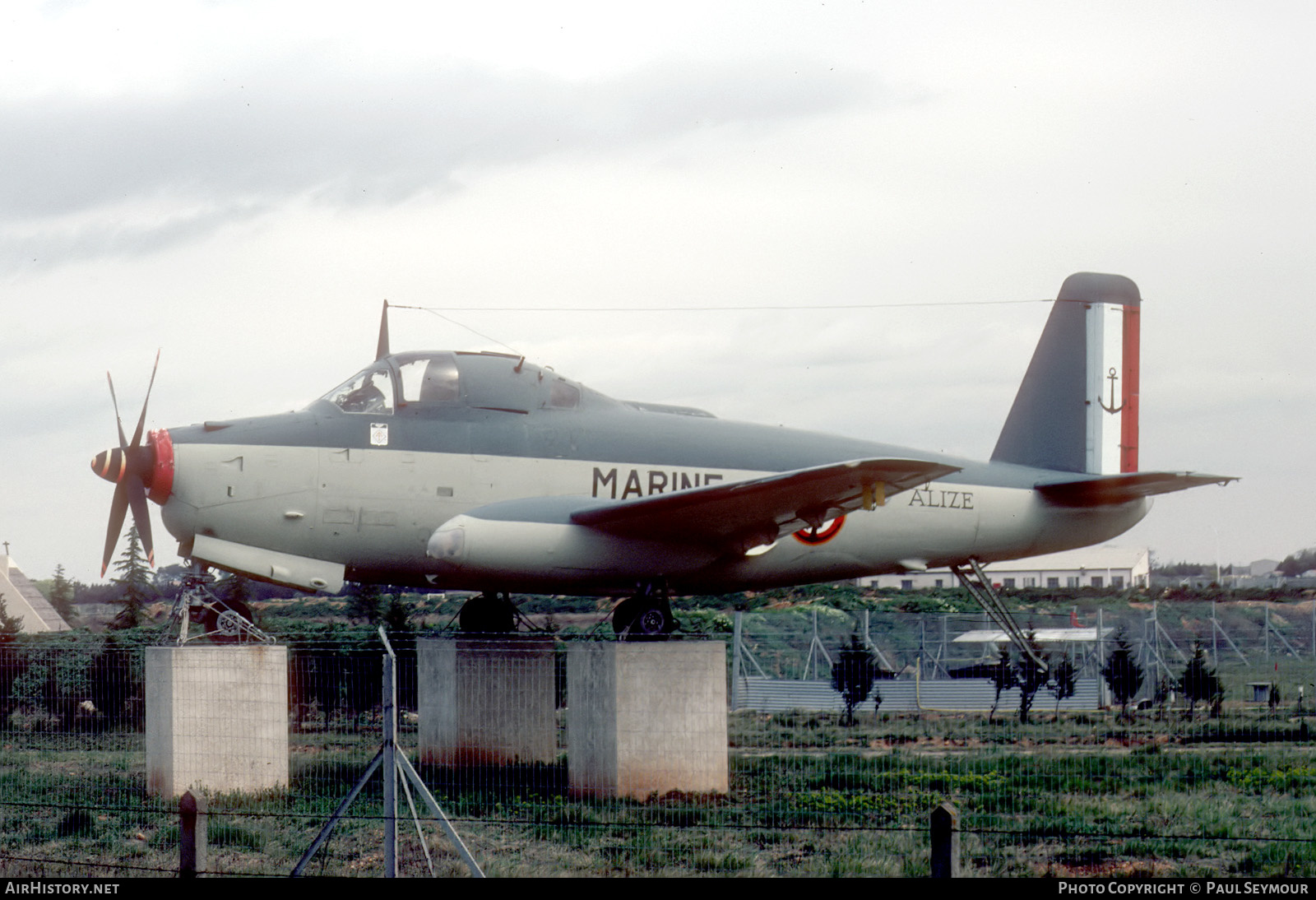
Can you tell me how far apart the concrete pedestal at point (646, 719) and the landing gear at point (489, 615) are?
288cm

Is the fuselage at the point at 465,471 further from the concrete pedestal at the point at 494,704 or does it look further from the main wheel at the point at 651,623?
the concrete pedestal at the point at 494,704

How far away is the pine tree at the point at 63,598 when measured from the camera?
4491 cm

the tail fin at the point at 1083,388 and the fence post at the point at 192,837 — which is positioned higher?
the tail fin at the point at 1083,388

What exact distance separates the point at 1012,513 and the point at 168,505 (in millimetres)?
10143

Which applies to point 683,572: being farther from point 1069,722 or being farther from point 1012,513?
point 1069,722

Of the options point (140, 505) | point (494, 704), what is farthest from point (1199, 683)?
point (140, 505)

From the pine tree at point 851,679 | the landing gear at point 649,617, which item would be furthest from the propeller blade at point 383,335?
the pine tree at point 851,679

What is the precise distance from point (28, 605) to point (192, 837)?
3975cm

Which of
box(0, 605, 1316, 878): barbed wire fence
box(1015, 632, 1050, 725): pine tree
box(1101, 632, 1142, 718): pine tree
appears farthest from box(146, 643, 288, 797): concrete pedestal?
box(1101, 632, 1142, 718): pine tree

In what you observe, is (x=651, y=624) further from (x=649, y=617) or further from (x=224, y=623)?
(x=224, y=623)

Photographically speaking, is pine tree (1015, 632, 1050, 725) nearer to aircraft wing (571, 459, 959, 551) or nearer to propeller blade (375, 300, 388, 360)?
aircraft wing (571, 459, 959, 551)

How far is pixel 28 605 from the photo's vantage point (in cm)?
4272

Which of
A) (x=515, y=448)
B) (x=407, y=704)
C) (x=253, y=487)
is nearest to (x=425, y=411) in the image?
(x=515, y=448)

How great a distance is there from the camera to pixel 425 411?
14.2 meters
